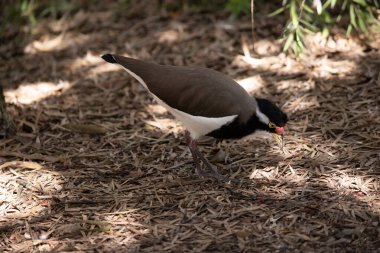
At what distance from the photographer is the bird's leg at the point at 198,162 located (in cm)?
458

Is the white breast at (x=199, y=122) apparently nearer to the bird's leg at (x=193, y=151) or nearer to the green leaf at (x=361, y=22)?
the bird's leg at (x=193, y=151)

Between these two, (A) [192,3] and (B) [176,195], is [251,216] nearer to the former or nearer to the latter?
(B) [176,195]

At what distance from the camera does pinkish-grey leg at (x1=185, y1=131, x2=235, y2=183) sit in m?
4.58

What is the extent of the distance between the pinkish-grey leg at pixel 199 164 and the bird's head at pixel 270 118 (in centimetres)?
50

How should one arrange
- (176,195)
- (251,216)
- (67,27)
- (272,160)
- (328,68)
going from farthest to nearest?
(67,27) < (328,68) < (272,160) < (176,195) < (251,216)

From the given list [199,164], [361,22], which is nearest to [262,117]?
[199,164]

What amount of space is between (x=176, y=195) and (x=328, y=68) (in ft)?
7.88

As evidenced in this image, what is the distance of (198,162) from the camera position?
4.72 metres

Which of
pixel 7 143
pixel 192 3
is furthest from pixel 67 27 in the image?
pixel 7 143

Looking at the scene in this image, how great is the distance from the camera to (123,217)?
4.14m

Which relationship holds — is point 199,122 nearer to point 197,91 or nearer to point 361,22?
point 197,91

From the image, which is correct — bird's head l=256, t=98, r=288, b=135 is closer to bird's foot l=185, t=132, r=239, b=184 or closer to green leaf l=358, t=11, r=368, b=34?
bird's foot l=185, t=132, r=239, b=184

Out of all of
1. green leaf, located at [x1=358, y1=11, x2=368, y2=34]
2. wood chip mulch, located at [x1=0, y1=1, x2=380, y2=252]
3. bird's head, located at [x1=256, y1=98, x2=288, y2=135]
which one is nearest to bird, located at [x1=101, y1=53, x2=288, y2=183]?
bird's head, located at [x1=256, y1=98, x2=288, y2=135]

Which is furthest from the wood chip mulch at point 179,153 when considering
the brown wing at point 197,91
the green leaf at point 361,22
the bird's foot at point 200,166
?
the brown wing at point 197,91
